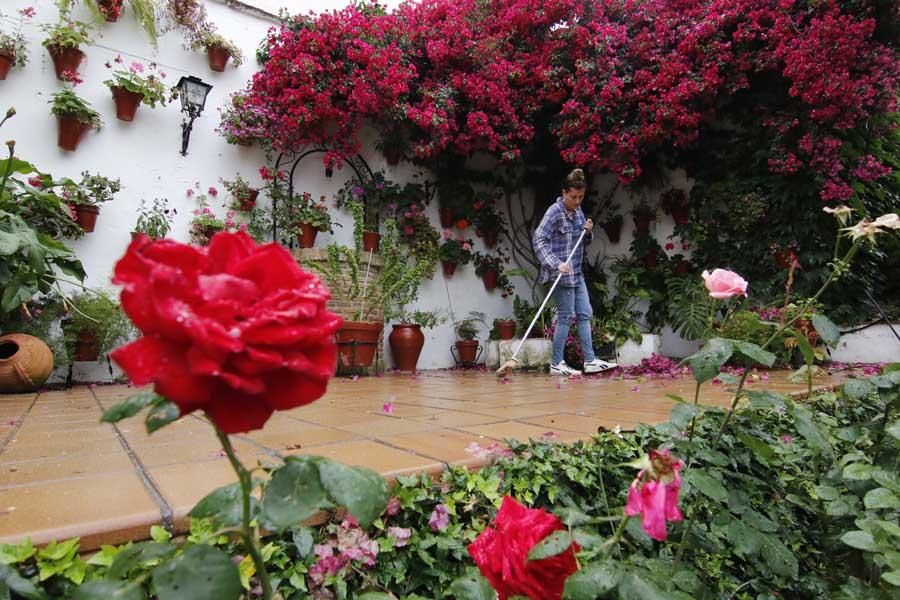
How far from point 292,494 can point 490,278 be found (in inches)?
223

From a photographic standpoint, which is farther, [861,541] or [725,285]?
[725,285]

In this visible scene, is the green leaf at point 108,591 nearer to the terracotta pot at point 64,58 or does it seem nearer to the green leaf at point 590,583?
the green leaf at point 590,583

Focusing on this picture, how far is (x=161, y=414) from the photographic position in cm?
Answer: 36

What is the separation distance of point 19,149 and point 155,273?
4.27m

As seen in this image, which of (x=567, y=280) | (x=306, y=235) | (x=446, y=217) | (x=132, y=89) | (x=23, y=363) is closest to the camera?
(x=23, y=363)

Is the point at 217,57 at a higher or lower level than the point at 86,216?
higher

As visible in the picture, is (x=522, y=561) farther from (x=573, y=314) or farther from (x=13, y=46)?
(x=13, y=46)

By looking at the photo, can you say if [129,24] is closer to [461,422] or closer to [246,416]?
[461,422]

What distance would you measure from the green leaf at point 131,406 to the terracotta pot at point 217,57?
4.79m

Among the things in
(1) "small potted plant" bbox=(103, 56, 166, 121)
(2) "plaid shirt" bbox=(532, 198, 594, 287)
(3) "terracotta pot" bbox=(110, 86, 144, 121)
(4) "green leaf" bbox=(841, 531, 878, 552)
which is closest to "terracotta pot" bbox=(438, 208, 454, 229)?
(2) "plaid shirt" bbox=(532, 198, 594, 287)

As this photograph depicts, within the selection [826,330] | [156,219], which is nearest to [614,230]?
[156,219]

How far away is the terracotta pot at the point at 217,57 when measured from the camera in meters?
4.36

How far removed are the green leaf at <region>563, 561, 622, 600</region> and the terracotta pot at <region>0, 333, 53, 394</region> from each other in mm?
3465

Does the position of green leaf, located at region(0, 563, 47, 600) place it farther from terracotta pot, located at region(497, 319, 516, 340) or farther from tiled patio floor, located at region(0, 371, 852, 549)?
→ terracotta pot, located at region(497, 319, 516, 340)
